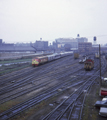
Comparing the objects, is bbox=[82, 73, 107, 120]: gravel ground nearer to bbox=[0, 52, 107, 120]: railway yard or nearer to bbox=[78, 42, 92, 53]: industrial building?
bbox=[0, 52, 107, 120]: railway yard

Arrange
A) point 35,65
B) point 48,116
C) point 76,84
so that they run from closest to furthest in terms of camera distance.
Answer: point 48,116, point 76,84, point 35,65

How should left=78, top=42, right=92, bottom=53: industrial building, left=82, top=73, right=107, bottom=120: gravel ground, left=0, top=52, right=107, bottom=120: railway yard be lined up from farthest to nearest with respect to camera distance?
left=78, top=42, right=92, bottom=53: industrial building → left=0, top=52, right=107, bottom=120: railway yard → left=82, top=73, right=107, bottom=120: gravel ground

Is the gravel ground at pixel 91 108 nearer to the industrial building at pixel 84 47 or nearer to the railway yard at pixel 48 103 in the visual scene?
the railway yard at pixel 48 103

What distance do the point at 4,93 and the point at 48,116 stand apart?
969 cm

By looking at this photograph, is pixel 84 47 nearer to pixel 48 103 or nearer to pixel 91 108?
pixel 48 103

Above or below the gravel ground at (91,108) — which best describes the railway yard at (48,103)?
above

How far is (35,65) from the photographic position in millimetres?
43938

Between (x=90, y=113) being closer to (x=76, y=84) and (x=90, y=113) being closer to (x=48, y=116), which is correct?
(x=48, y=116)

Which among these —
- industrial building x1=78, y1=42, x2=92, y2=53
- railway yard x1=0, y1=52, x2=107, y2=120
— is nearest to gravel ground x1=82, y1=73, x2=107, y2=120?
railway yard x1=0, y1=52, x2=107, y2=120

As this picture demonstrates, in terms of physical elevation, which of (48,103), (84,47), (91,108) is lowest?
(91,108)

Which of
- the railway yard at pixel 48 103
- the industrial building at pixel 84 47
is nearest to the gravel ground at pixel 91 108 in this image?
the railway yard at pixel 48 103

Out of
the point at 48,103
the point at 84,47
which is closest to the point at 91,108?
the point at 48,103

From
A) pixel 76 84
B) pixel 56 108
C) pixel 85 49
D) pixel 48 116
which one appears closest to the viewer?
pixel 48 116

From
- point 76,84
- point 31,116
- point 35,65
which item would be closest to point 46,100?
point 31,116
